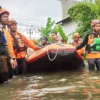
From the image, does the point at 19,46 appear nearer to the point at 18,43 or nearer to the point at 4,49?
the point at 18,43

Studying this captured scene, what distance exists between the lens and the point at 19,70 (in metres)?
7.98

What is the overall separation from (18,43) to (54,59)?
1.00 meters

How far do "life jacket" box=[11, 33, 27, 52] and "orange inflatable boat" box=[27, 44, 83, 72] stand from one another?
18.9 inches

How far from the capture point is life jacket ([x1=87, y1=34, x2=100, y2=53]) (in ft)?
24.5

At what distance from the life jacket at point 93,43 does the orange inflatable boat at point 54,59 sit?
0.55m

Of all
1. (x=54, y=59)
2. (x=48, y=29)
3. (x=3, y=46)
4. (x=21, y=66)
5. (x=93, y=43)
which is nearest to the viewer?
(x=3, y=46)

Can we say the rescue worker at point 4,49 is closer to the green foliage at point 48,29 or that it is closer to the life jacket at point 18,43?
the life jacket at point 18,43

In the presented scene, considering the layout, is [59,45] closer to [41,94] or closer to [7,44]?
[7,44]

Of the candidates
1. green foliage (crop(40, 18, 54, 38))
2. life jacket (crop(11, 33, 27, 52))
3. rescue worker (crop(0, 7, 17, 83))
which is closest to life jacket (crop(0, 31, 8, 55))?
rescue worker (crop(0, 7, 17, 83))

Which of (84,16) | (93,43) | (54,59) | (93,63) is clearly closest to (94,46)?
(93,43)

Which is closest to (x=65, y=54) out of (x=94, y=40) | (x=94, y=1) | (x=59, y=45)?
(x=59, y=45)

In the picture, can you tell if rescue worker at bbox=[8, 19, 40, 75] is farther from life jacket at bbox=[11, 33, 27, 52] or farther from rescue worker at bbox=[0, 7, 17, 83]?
rescue worker at bbox=[0, 7, 17, 83]

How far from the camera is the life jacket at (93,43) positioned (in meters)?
7.47

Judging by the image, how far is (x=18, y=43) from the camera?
763 centimetres
